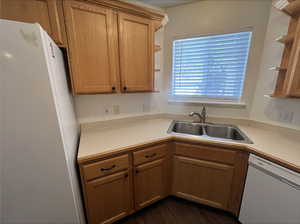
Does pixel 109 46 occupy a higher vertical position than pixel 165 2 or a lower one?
lower

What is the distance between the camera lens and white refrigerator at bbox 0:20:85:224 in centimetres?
58

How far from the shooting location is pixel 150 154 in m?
1.31

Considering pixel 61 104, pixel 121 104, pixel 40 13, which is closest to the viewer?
pixel 61 104

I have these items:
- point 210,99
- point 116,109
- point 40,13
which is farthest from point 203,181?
point 40,13

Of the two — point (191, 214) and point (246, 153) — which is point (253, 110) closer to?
point (246, 153)

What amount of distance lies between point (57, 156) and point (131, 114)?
45.6 inches

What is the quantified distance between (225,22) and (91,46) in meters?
1.65

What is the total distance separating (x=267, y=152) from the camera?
3.43 feet

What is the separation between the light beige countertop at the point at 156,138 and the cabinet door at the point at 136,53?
51 cm

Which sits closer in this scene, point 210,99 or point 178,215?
point 178,215

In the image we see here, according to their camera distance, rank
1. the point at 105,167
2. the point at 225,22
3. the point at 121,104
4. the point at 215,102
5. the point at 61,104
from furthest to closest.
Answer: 1. the point at 215,102
2. the point at 121,104
3. the point at 225,22
4. the point at 105,167
5. the point at 61,104

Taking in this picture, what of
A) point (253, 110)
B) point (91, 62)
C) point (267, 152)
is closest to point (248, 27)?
point (253, 110)

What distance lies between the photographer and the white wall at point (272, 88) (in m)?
1.36

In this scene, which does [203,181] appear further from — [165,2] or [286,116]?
[165,2]
